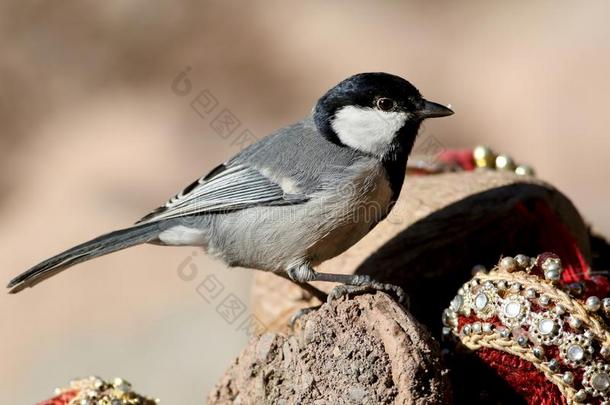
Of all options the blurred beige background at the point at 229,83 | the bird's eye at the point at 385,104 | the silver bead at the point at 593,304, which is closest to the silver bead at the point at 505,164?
the bird's eye at the point at 385,104

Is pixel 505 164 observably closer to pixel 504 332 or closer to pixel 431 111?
pixel 431 111

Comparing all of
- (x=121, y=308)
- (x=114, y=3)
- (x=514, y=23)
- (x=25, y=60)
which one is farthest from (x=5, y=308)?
(x=514, y=23)

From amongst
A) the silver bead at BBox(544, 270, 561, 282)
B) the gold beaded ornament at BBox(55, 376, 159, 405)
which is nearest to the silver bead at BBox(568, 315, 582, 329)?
the silver bead at BBox(544, 270, 561, 282)

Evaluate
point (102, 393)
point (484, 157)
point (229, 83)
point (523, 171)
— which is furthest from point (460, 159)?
point (229, 83)

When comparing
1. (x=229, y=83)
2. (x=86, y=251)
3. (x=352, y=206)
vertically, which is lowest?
(x=352, y=206)

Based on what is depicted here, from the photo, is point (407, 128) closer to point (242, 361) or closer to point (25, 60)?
point (242, 361)

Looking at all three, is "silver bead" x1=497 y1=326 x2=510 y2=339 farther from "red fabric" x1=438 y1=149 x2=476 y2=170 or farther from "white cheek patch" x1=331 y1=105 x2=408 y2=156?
"red fabric" x1=438 y1=149 x2=476 y2=170

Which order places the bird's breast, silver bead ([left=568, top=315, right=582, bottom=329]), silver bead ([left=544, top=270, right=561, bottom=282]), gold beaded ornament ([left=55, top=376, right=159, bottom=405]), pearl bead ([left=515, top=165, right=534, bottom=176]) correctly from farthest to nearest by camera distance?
pearl bead ([left=515, top=165, right=534, bottom=176])
the bird's breast
gold beaded ornament ([left=55, top=376, right=159, bottom=405])
silver bead ([left=544, top=270, right=561, bottom=282])
silver bead ([left=568, top=315, right=582, bottom=329])
